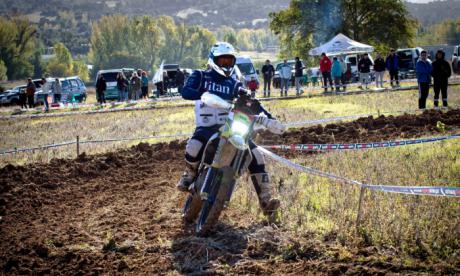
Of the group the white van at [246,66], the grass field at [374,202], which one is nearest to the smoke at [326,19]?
Result: the white van at [246,66]

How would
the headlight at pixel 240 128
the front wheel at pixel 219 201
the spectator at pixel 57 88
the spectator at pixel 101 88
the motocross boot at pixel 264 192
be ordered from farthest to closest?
the spectator at pixel 101 88 < the spectator at pixel 57 88 < the motocross boot at pixel 264 192 < the front wheel at pixel 219 201 < the headlight at pixel 240 128

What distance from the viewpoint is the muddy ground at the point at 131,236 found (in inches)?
225

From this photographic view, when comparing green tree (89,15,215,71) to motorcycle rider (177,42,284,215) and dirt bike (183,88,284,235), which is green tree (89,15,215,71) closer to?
motorcycle rider (177,42,284,215)

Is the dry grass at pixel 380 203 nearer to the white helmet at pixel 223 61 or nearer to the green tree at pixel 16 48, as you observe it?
the white helmet at pixel 223 61

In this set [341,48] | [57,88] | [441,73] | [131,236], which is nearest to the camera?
[131,236]

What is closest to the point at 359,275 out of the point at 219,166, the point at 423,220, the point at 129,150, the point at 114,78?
the point at 423,220

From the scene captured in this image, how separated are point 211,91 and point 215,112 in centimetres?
28

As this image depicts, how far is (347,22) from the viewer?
2180 inches

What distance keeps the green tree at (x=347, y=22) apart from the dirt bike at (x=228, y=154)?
4998cm

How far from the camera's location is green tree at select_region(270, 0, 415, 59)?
178 feet

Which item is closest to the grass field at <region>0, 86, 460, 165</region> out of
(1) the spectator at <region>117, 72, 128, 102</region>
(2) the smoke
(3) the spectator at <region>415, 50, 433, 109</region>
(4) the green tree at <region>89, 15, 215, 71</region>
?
(3) the spectator at <region>415, 50, 433, 109</region>

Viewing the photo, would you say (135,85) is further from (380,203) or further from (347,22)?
(347,22)

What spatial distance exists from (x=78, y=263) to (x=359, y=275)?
302cm

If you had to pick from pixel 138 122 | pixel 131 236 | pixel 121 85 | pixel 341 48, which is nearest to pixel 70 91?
pixel 121 85
